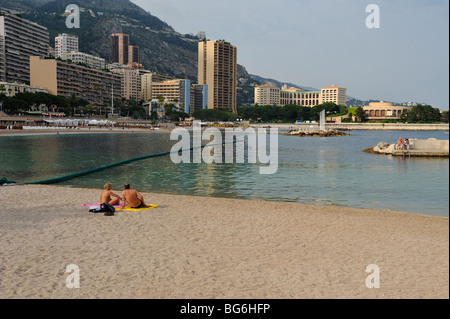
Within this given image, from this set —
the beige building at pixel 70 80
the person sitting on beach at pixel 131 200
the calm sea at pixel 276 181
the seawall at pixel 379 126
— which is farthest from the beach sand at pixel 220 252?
the seawall at pixel 379 126

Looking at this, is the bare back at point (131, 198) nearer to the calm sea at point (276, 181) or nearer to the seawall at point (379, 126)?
the calm sea at point (276, 181)

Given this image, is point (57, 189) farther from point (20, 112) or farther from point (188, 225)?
point (20, 112)

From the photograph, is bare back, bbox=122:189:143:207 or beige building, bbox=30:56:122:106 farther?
beige building, bbox=30:56:122:106

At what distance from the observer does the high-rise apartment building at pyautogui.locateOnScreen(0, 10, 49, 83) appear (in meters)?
148

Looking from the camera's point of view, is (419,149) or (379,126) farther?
(379,126)

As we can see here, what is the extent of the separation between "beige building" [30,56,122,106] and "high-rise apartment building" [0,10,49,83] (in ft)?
26.8

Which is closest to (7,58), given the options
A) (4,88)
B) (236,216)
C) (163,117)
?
(4,88)

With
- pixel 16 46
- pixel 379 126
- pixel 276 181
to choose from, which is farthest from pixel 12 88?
pixel 379 126

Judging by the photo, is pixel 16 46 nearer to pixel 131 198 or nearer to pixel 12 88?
pixel 12 88

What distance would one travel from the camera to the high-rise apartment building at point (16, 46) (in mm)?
147500

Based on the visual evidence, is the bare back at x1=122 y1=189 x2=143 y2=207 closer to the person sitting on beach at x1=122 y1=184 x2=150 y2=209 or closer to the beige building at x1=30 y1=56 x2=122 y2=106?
the person sitting on beach at x1=122 y1=184 x2=150 y2=209

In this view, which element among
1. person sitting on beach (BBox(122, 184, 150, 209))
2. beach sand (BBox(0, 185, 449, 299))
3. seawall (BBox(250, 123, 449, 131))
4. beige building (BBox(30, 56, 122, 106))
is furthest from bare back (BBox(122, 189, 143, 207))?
seawall (BBox(250, 123, 449, 131))

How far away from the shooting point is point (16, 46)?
155 m

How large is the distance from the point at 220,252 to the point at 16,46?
174590 mm
